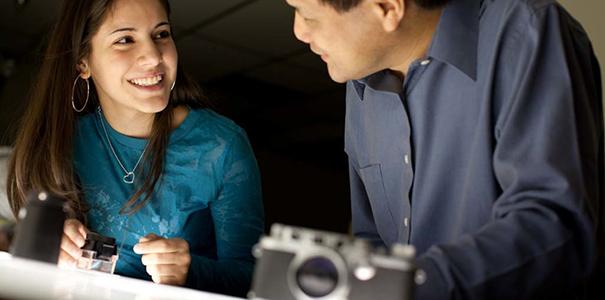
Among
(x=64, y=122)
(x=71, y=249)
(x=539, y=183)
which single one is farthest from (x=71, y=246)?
(x=539, y=183)

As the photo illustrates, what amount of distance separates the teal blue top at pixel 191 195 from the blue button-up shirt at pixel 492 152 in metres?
0.32

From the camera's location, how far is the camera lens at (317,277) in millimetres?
771

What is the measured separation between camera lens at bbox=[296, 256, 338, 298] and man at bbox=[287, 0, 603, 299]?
0.20 m

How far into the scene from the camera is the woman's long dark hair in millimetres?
1780

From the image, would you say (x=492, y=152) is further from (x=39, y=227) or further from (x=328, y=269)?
(x=39, y=227)

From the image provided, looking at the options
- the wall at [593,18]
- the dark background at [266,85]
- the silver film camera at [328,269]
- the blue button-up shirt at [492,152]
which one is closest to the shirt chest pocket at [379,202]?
the blue button-up shirt at [492,152]

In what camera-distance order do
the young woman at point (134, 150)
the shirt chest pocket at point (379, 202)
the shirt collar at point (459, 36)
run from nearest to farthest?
1. the shirt collar at point (459, 36)
2. the shirt chest pocket at point (379, 202)
3. the young woman at point (134, 150)

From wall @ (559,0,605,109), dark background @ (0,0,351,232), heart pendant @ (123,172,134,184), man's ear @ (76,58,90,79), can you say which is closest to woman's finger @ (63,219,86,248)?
heart pendant @ (123,172,134,184)

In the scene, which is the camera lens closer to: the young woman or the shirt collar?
the shirt collar

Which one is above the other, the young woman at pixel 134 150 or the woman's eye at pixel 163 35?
the woman's eye at pixel 163 35

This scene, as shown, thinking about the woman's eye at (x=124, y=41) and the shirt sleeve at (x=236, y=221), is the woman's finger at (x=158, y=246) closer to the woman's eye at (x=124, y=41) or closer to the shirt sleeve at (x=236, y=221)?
the shirt sleeve at (x=236, y=221)

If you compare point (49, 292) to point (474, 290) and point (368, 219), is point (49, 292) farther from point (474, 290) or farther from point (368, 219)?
point (368, 219)

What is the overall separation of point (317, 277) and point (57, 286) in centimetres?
30

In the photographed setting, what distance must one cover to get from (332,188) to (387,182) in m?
7.72
